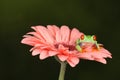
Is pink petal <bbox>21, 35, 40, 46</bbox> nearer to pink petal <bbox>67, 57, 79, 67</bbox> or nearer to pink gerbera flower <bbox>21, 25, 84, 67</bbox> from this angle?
pink gerbera flower <bbox>21, 25, 84, 67</bbox>

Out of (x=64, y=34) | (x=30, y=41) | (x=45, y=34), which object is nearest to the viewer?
(x=30, y=41)

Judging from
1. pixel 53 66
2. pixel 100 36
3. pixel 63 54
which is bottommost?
pixel 63 54

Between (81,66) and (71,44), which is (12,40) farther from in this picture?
(71,44)

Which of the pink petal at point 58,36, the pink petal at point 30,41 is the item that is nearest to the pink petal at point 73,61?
the pink petal at point 30,41

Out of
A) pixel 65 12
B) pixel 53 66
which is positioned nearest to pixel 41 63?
pixel 53 66

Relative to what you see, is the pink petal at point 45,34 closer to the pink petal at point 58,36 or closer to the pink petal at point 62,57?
the pink petal at point 58,36

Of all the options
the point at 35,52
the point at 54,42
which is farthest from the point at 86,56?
the point at 54,42

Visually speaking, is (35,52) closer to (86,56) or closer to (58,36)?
(86,56)

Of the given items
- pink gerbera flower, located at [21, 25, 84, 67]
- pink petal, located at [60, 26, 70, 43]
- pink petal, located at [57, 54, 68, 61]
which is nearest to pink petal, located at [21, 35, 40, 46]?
pink gerbera flower, located at [21, 25, 84, 67]
